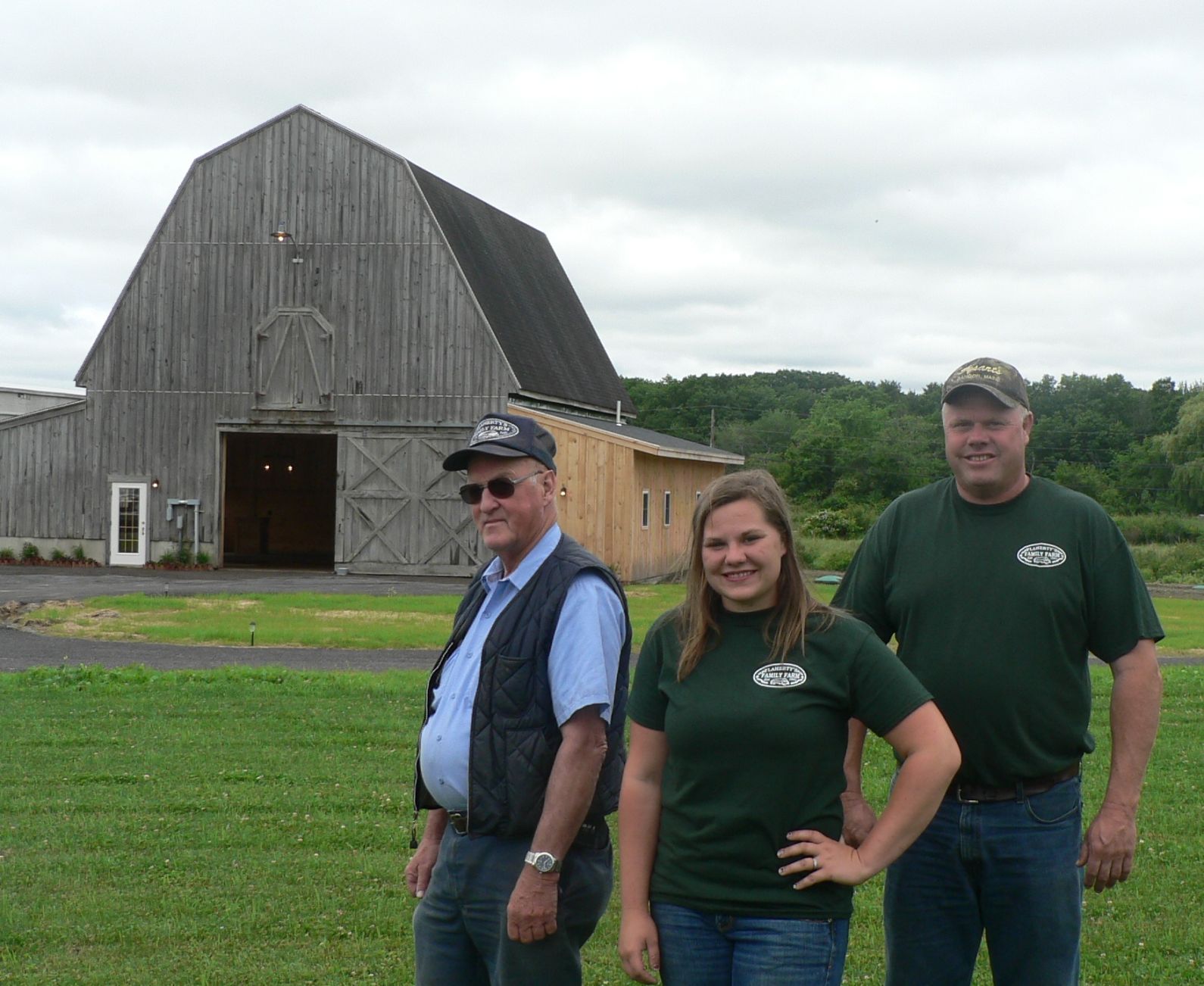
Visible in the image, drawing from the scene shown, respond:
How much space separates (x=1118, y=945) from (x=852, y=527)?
43.7 m

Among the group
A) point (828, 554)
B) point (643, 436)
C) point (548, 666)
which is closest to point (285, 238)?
point (643, 436)

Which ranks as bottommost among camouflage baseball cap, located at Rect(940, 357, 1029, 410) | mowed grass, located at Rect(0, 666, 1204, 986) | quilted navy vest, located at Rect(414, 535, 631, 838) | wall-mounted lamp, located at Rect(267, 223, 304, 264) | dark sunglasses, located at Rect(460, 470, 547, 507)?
mowed grass, located at Rect(0, 666, 1204, 986)

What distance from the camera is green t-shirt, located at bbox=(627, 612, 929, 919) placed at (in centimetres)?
294

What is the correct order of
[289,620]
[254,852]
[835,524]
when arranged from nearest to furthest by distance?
[254,852], [289,620], [835,524]

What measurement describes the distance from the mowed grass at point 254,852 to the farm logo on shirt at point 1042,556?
7.26 ft

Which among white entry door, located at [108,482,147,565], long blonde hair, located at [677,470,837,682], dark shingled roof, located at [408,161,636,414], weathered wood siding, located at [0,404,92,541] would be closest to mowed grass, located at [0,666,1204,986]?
long blonde hair, located at [677,470,837,682]

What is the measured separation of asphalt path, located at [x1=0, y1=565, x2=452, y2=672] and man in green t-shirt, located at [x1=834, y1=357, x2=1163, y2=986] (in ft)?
Answer: 35.5

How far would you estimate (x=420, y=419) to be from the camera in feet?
94.2

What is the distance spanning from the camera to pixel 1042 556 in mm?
3549

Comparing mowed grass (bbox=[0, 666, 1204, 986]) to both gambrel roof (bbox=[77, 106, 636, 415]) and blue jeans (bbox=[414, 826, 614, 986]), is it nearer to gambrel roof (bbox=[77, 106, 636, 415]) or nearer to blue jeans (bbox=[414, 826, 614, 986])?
blue jeans (bbox=[414, 826, 614, 986])

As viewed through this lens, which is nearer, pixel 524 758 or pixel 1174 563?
pixel 524 758

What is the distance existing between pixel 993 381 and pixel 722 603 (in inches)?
44.5

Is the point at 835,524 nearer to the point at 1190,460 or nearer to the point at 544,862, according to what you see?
the point at 1190,460

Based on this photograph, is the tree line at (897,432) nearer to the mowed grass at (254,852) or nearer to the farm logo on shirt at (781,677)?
the mowed grass at (254,852)
